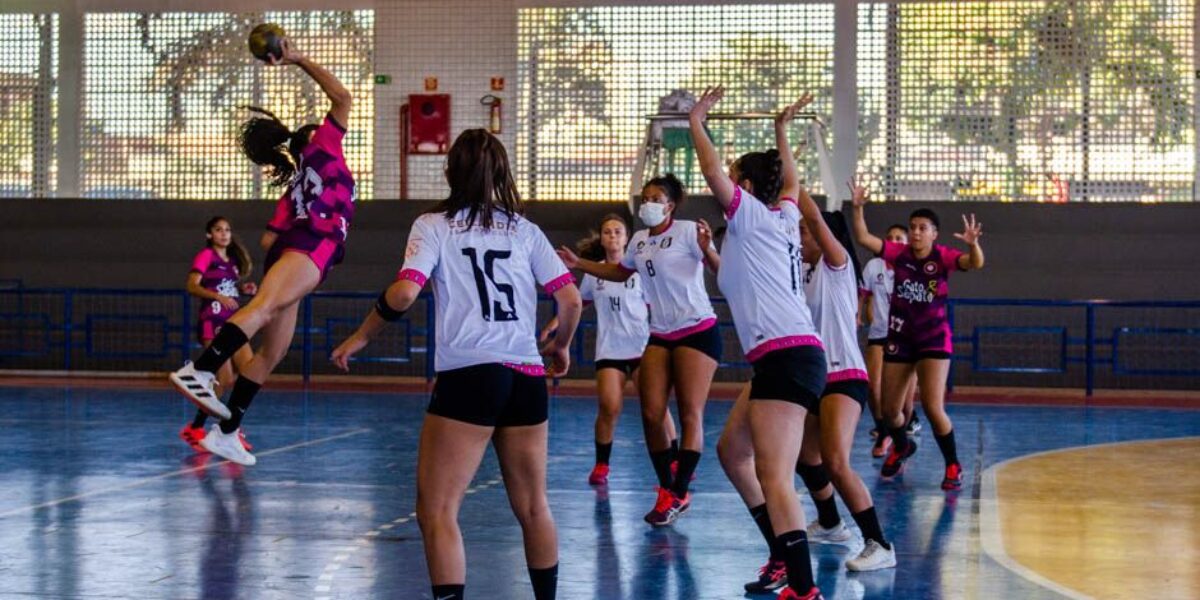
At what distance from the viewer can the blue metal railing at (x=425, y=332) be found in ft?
65.3

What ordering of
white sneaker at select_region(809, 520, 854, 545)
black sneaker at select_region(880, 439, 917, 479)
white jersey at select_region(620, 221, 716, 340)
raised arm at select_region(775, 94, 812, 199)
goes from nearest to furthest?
raised arm at select_region(775, 94, 812, 199)
white sneaker at select_region(809, 520, 854, 545)
white jersey at select_region(620, 221, 716, 340)
black sneaker at select_region(880, 439, 917, 479)

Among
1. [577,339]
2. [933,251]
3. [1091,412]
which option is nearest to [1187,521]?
[933,251]

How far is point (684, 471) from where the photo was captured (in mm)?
9273

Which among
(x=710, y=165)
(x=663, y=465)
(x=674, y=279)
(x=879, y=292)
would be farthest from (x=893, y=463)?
(x=710, y=165)

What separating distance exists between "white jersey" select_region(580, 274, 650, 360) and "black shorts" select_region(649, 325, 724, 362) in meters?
1.28

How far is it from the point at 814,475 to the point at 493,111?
1787 cm

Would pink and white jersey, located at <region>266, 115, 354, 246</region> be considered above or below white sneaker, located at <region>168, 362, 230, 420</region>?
above

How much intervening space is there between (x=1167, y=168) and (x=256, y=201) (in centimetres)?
1396

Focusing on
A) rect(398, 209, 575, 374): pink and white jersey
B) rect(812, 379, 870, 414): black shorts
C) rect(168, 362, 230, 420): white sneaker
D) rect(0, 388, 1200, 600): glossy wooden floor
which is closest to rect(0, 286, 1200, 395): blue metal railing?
rect(0, 388, 1200, 600): glossy wooden floor

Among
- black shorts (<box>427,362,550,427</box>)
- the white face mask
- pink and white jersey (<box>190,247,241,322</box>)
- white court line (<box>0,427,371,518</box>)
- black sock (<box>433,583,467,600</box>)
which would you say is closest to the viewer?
black shorts (<box>427,362,550,427</box>)

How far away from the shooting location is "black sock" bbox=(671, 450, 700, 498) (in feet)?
30.3

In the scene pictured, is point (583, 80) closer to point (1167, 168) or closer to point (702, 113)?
point (1167, 168)

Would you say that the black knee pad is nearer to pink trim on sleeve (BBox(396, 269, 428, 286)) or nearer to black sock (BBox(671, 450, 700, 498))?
black sock (BBox(671, 450, 700, 498))

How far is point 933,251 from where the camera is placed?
1099 centimetres
